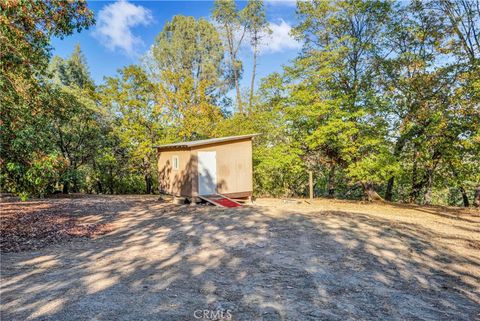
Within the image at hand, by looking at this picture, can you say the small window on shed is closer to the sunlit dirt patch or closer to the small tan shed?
the small tan shed

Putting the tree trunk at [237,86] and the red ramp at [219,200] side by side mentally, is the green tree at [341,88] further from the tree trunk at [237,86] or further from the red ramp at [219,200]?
the tree trunk at [237,86]

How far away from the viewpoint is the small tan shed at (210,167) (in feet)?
A: 39.8

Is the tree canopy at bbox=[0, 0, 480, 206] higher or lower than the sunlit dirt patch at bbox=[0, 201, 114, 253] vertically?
higher

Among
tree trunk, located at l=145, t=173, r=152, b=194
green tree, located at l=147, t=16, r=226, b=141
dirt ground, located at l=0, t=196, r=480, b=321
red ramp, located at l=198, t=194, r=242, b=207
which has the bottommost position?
dirt ground, located at l=0, t=196, r=480, b=321

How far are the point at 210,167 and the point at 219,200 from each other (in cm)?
151

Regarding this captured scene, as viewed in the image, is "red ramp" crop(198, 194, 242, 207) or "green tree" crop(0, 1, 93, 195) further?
"red ramp" crop(198, 194, 242, 207)

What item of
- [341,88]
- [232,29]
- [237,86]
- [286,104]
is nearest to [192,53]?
[232,29]

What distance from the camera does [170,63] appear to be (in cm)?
2528

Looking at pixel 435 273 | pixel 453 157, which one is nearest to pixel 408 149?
pixel 453 157

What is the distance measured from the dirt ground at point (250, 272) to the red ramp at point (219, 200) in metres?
3.35

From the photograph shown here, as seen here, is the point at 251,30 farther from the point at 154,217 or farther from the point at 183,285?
the point at 183,285

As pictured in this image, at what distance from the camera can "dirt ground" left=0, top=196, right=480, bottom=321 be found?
Result: 349 cm

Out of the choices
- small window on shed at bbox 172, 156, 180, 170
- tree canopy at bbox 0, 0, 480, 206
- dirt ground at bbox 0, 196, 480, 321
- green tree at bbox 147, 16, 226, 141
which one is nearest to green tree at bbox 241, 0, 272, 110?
tree canopy at bbox 0, 0, 480, 206

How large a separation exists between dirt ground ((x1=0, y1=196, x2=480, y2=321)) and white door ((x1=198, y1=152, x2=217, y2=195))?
3.86m
